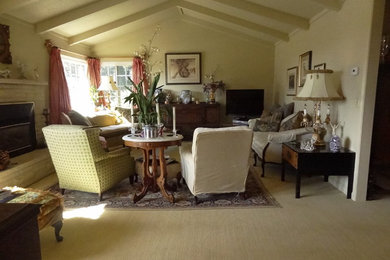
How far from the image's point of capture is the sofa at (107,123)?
495cm

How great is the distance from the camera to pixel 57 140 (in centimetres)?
295

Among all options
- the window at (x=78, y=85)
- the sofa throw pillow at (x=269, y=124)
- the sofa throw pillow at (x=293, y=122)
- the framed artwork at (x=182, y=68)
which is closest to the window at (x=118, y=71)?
the window at (x=78, y=85)

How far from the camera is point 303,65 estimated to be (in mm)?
4867

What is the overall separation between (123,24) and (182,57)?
1.77 metres

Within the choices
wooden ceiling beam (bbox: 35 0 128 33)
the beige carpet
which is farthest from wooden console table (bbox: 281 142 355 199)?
wooden ceiling beam (bbox: 35 0 128 33)

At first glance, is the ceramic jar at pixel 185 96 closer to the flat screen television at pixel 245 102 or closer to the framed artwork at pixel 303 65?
the flat screen television at pixel 245 102

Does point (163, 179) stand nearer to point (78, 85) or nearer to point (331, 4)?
point (331, 4)

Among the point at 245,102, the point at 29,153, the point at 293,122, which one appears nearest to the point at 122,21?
the point at 29,153

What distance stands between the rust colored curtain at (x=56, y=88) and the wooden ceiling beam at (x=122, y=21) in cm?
82

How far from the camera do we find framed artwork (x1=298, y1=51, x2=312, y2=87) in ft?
15.1

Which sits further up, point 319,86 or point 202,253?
point 319,86

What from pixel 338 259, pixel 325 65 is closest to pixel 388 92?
pixel 325 65

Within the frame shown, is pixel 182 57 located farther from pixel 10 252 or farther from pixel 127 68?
pixel 10 252

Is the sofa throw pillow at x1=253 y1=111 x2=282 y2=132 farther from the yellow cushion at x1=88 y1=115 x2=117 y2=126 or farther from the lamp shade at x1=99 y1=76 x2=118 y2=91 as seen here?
the lamp shade at x1=99 y1=76 x2=118 y2=91
